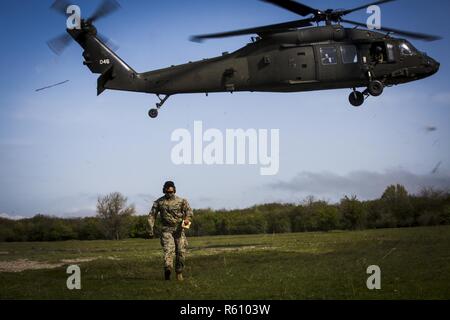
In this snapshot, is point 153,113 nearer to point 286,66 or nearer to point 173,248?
point 286,66

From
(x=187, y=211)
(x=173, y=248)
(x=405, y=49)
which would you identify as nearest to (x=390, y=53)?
(x=405, y=49)

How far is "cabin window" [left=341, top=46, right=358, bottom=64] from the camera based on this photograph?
20781mm

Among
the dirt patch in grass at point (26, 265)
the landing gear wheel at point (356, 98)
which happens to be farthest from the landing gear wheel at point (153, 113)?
the landing gear wheel at point (356, 98)

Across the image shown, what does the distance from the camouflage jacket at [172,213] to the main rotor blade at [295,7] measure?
9145 mm

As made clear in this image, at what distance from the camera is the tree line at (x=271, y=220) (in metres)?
32.1

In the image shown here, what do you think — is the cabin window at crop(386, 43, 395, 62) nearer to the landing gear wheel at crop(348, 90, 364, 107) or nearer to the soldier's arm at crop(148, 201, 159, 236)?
the landing gear wheel at crop(348, 90, 364, 107)

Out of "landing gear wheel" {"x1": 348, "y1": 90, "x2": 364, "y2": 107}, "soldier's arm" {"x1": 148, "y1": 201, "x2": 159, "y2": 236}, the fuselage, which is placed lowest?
"soldier's arm" {"x1": 148, "y1": 201, "x2": 159, "y2": 236}

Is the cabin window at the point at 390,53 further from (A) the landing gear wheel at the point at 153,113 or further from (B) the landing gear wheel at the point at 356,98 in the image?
(A) the landing gear wheel at the point at 153,113

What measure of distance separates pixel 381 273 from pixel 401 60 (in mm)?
13116

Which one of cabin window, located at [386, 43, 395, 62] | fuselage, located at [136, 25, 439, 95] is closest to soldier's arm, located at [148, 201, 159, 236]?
fuselage, located at [136, 25, 439, 95]

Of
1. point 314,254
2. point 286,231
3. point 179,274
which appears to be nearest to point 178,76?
point 314,254

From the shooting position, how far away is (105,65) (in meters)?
21.6

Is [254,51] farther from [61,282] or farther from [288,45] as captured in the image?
[61,282]

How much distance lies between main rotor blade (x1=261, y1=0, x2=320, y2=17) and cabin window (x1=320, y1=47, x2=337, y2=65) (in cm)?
166
